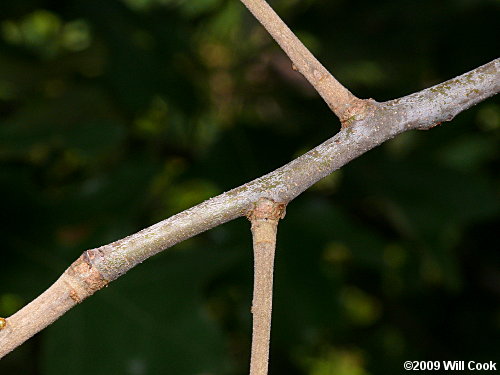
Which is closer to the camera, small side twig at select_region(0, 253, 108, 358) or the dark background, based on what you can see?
small side twig at select_region(0, 253, 108, 358)

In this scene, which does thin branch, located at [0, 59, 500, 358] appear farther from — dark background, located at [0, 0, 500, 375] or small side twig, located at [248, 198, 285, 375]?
dark background, located at [0, 0, 500, 375]

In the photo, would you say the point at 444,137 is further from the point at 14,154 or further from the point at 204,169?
the point at 14,154

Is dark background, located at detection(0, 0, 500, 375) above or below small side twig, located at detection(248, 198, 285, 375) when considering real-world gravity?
above

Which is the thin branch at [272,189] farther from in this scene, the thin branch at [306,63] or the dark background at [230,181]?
the dark background at [230,181]

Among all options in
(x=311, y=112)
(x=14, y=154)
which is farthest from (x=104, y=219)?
(x=311, y=112)

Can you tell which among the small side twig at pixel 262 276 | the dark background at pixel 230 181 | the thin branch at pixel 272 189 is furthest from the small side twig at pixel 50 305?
the dark background at pixel 230 181

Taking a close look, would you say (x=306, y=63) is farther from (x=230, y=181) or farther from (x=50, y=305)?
(x=230, y=181)

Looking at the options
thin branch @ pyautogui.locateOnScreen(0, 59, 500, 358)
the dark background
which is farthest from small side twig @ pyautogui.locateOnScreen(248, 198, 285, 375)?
the dark background
